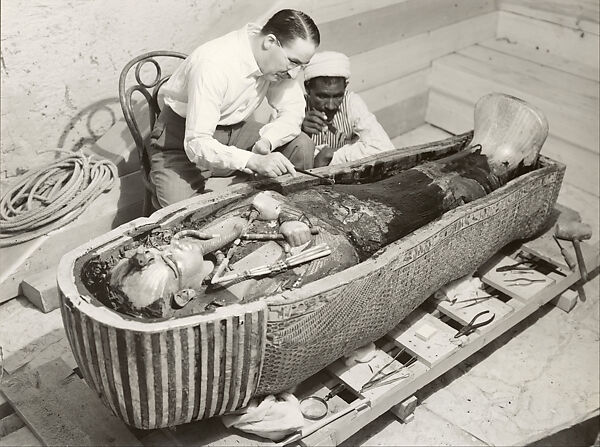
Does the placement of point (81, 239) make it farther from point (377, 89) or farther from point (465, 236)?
point (377, 89)

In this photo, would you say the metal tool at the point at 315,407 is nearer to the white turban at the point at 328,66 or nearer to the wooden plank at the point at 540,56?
the white turban at the point at 328,66

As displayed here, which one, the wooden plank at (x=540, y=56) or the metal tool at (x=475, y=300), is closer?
the metal tool at (x=475, y=300)

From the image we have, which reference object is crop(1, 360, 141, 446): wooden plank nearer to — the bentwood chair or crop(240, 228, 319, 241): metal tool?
crop(240, 228, 319, 241): metal tool

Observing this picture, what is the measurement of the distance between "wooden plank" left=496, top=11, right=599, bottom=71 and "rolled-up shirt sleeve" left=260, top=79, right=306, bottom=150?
9.29 feet

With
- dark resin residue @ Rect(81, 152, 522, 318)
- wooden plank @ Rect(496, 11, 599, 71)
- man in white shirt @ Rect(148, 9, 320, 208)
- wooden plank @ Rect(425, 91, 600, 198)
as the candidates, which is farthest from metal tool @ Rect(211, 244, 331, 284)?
wooden plank @ Rect(496, 11, 599, 71)

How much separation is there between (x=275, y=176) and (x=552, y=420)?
Answer: 1.67 m

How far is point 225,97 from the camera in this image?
368cm

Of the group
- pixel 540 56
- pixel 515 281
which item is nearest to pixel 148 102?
pixel 515 281

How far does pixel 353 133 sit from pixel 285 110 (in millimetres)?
743

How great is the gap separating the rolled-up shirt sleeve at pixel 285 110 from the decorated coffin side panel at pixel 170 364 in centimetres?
141

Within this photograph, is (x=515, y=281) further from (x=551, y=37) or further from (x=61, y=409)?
(x=551, y=37)

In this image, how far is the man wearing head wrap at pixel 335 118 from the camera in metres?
4.20

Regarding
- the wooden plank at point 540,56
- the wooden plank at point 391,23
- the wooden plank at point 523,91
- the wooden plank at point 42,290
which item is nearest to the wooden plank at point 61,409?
the wooden plank at point 42,290

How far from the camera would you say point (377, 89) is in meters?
5.40
